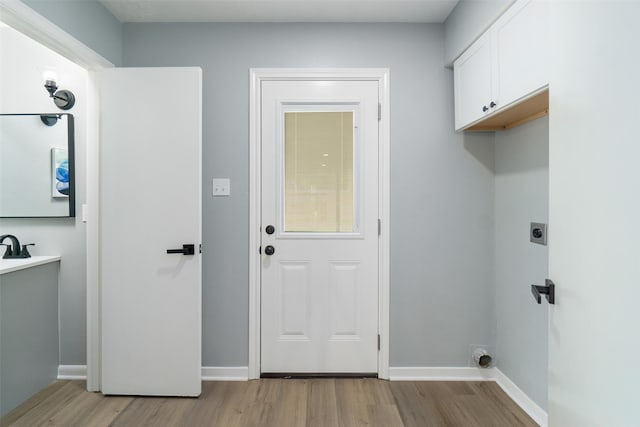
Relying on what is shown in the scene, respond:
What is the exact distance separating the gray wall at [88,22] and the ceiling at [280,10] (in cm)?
8

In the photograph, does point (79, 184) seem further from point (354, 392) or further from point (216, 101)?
point (354, 392)

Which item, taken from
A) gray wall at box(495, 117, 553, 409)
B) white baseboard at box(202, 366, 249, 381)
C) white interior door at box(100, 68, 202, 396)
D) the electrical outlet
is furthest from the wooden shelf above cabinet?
white baseboard at box(202, 366, 249, 381)

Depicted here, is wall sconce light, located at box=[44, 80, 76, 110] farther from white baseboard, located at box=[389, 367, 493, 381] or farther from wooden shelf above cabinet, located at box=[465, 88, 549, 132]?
white baseboard, located at box=[389, 367, 493, 381]

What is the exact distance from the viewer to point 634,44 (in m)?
0.75

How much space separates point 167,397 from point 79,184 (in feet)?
5.19

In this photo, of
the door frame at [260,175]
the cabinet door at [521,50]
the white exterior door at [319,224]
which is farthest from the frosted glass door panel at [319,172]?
the cabinet door at [521,50]

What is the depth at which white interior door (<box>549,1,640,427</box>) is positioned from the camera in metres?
0.77

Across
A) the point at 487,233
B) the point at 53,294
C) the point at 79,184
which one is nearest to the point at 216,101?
the point at 79,184

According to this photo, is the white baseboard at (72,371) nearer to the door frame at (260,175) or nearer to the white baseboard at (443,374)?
the door frame at (260,175)

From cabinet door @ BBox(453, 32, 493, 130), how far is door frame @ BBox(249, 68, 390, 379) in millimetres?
470

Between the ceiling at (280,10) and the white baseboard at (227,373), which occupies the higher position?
the ceiling at (280,10)

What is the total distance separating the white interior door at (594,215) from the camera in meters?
0.77

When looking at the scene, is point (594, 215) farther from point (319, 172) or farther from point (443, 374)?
point (443, 374)

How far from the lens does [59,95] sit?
2312 millimetres
